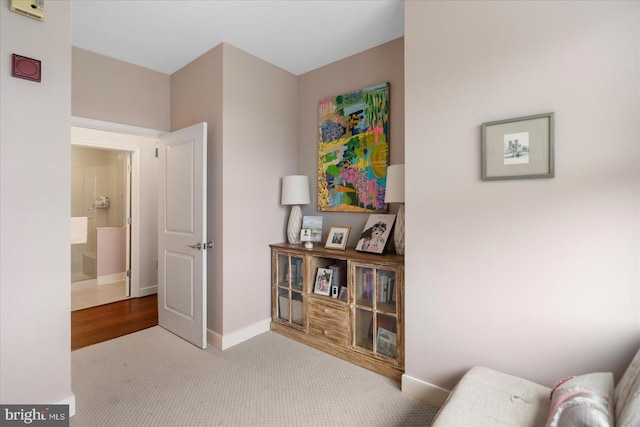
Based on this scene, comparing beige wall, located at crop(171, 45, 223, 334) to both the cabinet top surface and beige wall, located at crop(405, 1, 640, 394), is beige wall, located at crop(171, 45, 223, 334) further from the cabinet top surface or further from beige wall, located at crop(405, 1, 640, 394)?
beige wall, located at crop(405, 1, 640, 394)

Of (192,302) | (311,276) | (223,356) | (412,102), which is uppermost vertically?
(412,102)

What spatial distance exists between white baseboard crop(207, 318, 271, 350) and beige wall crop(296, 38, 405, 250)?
3.54 feet

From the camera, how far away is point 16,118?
5.28 ft

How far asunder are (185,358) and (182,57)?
8.65ft

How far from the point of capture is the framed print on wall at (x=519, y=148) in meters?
1.52

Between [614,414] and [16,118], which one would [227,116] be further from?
[614,414]

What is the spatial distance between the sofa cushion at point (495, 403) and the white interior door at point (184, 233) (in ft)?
6.66

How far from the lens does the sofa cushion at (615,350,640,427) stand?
0.94 m

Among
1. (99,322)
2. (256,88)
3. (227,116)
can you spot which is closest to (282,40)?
(256,88)

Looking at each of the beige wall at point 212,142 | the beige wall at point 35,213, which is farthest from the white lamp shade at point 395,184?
the beige wall at point 35,213

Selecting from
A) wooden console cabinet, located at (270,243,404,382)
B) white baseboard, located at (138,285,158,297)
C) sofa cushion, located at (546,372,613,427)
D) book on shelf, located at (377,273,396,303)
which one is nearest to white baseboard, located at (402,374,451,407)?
wooden console cabinet, located at (270,243,404,382)

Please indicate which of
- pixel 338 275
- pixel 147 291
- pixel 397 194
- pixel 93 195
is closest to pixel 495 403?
pixel 397 194

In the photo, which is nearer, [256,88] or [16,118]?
[16,118]

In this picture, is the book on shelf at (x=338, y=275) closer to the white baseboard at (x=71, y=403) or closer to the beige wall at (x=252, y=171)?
the beige wall at (x=252, y=171)
